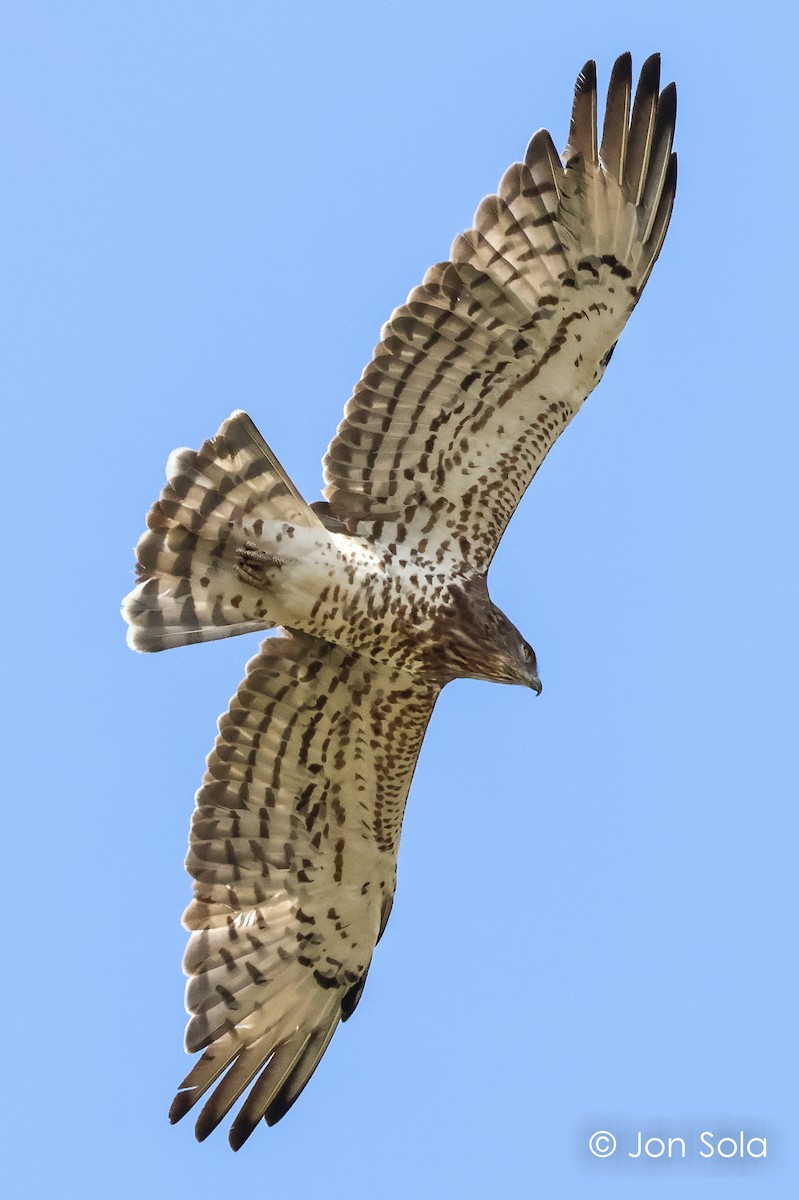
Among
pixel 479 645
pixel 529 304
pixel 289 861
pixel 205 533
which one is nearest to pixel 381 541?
pixel 479 645

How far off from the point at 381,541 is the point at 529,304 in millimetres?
1313

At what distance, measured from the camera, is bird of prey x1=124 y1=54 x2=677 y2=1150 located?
9.65 m

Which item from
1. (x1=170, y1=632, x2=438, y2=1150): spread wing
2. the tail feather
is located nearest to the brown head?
(x1=170, y1=632, x2=438, y2=1150): spread wing

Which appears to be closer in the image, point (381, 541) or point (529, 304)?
point (529, 304)

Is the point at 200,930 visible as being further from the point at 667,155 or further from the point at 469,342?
the point at 667,155

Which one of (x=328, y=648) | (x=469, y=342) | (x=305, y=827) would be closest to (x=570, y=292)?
(x=469, y=342)

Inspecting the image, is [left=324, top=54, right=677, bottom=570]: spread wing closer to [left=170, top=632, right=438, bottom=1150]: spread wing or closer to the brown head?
the brown head

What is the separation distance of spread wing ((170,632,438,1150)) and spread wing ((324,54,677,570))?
908mm

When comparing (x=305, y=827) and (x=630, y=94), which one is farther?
(x=305, y=827)

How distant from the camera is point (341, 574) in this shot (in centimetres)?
975

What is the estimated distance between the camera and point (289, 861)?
10398mm

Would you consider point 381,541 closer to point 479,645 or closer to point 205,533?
point 479,645

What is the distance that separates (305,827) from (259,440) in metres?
2.04

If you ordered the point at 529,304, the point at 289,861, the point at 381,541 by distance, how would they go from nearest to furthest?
the point at 529,304 < the point at 381,541 < the point at 289,861
